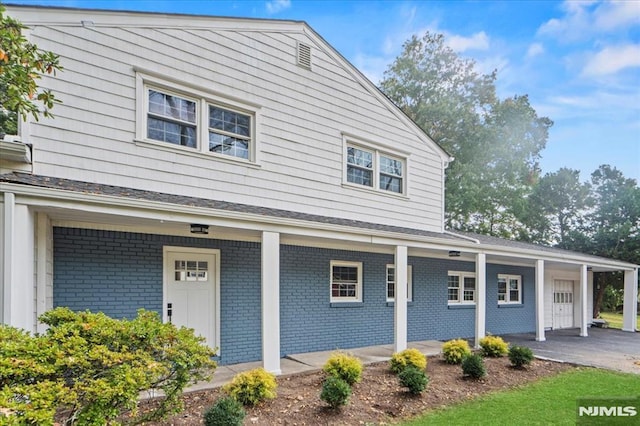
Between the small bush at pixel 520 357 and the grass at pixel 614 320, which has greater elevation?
the small bush at pixel 520 357

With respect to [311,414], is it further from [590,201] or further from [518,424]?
[590,201]

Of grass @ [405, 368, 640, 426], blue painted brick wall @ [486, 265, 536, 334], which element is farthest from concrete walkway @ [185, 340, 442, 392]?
blue painted brick wall @ [486, 265, 536, 334]

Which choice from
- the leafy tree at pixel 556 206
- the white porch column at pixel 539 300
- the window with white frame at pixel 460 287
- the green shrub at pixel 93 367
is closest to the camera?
the green shrub at pixel 93 367

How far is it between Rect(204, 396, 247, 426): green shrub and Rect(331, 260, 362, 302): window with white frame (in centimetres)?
499

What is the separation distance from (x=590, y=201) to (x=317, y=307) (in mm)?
21787

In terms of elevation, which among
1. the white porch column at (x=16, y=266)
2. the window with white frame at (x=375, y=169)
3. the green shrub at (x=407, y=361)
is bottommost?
the green shrub at (x=407, y=361)

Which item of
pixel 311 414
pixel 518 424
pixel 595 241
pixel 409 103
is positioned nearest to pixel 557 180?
pixel 595 241

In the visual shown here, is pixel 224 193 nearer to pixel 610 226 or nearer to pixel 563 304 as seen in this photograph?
pixel 563 304

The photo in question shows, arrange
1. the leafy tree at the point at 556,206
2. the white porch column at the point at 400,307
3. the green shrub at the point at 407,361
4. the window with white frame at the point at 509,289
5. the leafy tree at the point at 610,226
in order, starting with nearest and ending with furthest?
the green shrub at the point at 407,361 < the white porch column at the point at 400,307 < the window with white frame at the point at 509,289 < the leafy tree at the point at 610,226 < the leafy tree at the point at 556,206

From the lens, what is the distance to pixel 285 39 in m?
9.06

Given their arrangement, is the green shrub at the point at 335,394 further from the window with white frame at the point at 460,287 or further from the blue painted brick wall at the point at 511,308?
the blue painted brick wall at the point at 511,308

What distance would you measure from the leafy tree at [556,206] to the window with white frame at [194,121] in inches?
824

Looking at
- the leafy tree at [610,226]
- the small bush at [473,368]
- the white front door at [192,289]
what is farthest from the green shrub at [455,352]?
the leafy tree at [610,226]

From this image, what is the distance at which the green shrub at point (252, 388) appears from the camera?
16.9 ft
